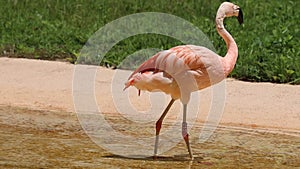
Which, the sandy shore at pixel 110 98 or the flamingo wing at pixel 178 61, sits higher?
the flamingo wing at pixel 178 61

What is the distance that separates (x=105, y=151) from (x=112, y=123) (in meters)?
0.92

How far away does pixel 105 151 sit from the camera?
20.9 feet

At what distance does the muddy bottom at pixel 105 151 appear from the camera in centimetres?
602

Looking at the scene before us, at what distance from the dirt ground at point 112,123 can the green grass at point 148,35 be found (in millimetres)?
413


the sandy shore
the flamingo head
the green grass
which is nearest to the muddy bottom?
the sandy shore

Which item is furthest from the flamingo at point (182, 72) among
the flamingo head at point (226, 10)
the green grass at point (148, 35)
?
the green grass at point (148, 35)

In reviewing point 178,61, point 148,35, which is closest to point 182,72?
point 178,61

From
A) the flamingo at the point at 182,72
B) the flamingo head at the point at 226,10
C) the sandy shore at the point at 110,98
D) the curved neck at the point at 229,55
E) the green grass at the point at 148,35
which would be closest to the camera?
the flamingo at the point at 182,72

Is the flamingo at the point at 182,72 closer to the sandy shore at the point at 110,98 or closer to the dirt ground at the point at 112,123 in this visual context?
the dirt ground at the point at 112,123

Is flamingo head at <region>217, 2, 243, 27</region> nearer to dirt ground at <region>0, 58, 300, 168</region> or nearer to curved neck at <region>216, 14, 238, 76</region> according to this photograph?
curved neck at <region>216, 14, 238, 76</region>

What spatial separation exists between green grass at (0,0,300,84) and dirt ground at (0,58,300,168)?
0.41 m

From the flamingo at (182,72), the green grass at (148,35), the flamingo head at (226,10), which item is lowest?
the green grass at (148,35)

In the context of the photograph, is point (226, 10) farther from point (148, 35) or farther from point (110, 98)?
point (148, 35)

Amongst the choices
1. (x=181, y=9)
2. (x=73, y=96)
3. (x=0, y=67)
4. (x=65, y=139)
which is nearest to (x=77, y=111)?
(x=73, y=96)
